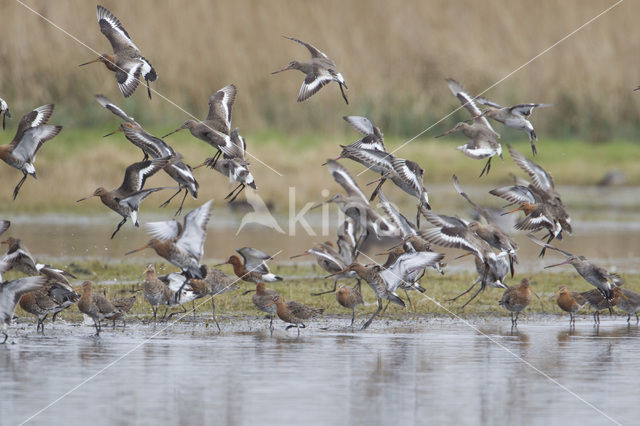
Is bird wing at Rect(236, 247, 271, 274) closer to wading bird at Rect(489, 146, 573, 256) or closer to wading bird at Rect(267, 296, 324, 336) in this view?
wading bird at Rect(267, 296, 324, 336)

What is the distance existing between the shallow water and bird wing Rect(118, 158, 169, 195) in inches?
66.3

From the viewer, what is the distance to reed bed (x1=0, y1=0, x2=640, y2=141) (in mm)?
28406

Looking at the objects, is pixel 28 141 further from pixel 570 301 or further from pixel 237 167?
pixel 570 301

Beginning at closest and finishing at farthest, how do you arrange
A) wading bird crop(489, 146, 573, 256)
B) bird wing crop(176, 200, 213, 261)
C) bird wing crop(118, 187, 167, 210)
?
bird wing crop(176, 200, 213, 261) < bird wing crop(118, 187, 167, 210) < wading bird crop(489, 146, 573, 256)

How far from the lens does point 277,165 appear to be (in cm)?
2614

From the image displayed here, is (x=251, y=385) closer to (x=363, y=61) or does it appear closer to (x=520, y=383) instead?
(x=520, y=383)

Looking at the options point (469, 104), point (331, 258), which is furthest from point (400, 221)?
point (469, 104)

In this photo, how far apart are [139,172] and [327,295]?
10.3ft

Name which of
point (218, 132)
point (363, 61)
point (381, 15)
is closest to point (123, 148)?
point (363, 61)

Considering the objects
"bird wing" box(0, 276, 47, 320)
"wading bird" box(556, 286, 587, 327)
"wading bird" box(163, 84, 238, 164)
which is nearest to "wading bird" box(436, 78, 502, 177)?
"wading bird" box(556, 286, 587, 327)

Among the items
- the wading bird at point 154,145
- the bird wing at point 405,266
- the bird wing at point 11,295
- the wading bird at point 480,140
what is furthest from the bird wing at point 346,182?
the bird wing at point 11,295

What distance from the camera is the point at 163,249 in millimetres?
11555

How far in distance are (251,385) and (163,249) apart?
2982mm

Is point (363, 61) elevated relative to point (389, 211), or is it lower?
elevated
